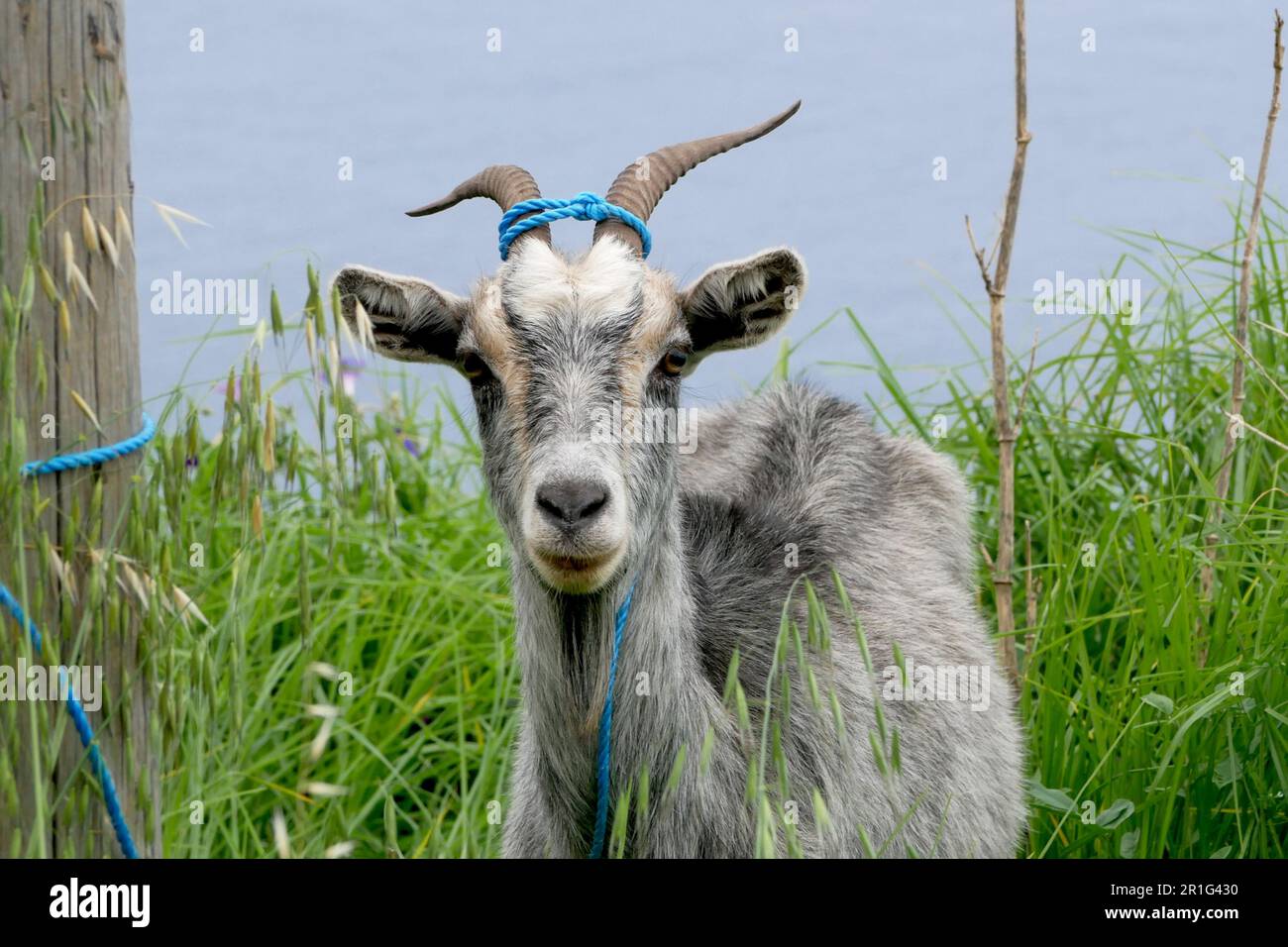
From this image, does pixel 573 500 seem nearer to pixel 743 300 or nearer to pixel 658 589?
pixel 658 589

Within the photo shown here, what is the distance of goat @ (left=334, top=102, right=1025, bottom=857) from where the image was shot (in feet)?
13.6

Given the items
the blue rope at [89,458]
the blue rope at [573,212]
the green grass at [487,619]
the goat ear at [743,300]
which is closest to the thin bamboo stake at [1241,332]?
the green grass at [487,619]

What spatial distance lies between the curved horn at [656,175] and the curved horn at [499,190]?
0.73 ft

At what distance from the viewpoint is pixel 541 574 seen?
4.07 meters

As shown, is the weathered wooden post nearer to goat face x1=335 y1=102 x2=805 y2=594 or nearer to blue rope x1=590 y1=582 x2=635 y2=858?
goat face x1=335 y1=102 x2=805 y2=594

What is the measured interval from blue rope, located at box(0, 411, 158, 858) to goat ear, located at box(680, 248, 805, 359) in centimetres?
163

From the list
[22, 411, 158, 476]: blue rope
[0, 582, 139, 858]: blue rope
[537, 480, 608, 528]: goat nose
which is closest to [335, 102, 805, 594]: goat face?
[537, 480, 608, 528]: goat nose

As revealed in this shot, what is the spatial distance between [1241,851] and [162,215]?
381 centimetres

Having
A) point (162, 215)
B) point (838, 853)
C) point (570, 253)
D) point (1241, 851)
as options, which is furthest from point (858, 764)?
point (162, 215)

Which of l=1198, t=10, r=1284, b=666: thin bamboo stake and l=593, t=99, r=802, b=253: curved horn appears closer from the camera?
l=593, t=99, r=802, b=253: curved horn

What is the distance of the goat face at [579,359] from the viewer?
396 cm

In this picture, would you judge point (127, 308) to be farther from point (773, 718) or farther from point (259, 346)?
point (773, 718)

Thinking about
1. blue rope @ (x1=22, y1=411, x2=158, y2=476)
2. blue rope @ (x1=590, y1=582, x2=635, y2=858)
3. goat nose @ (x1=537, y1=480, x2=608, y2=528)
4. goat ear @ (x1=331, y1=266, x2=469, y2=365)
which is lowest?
blue rope @ (x1=590, y1=582, x2=635, y2=858)

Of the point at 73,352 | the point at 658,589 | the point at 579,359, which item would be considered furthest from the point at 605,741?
the point at 73,352
